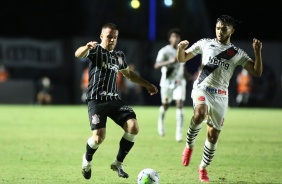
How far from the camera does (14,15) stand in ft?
134

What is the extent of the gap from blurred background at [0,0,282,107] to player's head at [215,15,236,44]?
907 inches

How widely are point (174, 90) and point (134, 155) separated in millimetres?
3644

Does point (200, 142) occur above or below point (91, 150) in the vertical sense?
below

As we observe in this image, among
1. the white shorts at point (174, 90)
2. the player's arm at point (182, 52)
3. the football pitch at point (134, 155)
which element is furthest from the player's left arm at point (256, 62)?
the white shorts at point (174, 90)

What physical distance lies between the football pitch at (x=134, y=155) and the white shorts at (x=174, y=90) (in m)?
1.07

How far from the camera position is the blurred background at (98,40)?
3334 cm

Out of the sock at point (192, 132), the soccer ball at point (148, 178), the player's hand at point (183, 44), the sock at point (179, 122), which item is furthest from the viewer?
the sock at point (179, 122)

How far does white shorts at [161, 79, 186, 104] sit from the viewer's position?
15424mm

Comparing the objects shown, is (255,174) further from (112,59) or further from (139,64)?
(139,64)

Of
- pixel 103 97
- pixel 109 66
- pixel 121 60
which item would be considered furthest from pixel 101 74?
pixel 121 60

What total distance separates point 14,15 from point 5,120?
2071 cm

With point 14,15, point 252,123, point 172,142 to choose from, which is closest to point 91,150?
point 172,142

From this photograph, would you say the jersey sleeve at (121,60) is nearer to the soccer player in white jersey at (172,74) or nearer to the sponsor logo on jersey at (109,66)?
the sponsor logo on jersey at (109,66)

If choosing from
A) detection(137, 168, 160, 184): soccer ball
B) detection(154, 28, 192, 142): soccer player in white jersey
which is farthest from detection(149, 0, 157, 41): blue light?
detection(137, 168, 160, 184): soccer ball
